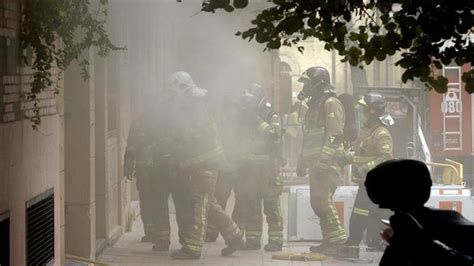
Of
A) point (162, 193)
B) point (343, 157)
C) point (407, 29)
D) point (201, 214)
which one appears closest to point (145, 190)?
point (162, 193)

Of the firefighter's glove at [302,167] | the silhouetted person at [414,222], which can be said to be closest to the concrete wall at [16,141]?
the silhouetted person at [414,222]

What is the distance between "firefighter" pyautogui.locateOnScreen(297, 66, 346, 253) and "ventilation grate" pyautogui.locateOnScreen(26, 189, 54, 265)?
214 inches

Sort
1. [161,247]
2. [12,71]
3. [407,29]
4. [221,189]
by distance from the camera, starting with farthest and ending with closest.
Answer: [221,189] < [161,247] < [12,71] < [407,29]

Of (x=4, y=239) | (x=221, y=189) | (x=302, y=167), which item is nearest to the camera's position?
(x=4, y=239)

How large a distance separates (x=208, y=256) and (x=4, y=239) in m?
6.72

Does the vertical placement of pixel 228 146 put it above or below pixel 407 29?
below

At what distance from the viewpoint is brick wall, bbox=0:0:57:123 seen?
26.7 ft

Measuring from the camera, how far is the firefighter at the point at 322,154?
1472 centimetres

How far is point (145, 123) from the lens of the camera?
14.9 m

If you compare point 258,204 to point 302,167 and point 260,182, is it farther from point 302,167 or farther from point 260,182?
point 302,167

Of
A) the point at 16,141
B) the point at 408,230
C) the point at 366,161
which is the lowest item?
the point at 366,161

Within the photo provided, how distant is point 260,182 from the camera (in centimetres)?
1517

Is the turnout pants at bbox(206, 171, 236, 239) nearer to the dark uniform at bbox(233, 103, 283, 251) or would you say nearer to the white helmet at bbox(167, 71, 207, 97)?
the dark uniform at bbox(233, 103, 283, 251)

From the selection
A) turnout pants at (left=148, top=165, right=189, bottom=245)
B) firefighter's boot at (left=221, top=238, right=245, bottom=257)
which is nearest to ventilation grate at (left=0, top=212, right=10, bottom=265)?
firefighter's boot at (left=221, top=238, right=245, bottom=257)
